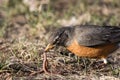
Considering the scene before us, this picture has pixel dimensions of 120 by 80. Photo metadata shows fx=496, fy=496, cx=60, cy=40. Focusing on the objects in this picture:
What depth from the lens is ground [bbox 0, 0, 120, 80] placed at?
765 cm

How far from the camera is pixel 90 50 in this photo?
7.96m

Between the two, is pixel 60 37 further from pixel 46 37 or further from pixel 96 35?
pixel 46 37

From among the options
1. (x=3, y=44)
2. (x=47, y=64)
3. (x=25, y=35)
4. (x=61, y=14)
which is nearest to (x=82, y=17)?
(x=61, y=14)

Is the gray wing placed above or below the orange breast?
above

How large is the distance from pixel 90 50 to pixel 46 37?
7.23 feet

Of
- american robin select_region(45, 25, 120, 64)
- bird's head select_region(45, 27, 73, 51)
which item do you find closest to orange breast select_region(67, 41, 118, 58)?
american robin select_region(45, 25, 120, 64)

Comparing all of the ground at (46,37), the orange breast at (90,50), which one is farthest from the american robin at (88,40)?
the ground at (46,37)

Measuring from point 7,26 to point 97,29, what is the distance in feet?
10.6

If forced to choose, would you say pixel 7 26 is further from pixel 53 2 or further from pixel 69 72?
→ pixel 69 72

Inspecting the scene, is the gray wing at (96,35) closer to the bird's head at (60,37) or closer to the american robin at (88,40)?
the american robin at (88,40)

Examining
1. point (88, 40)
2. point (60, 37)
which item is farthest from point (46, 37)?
point (88, 40)

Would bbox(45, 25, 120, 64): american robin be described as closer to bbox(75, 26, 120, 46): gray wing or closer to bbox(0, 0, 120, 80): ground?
bbox(75, 26, 120, 46): gray wing

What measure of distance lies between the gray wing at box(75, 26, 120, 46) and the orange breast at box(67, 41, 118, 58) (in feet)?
0.27

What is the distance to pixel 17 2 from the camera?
40.0 feet
